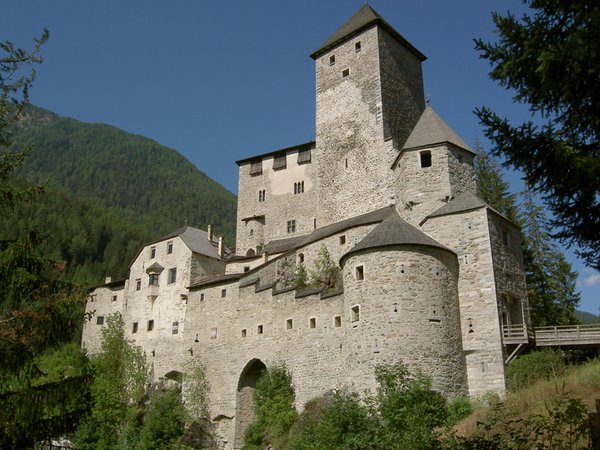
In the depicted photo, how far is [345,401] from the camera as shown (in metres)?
23.0

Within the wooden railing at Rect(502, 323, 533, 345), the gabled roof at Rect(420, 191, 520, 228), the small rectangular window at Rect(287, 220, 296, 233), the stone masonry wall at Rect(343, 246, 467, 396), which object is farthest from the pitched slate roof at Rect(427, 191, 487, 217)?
the small rectangular window at Rect(287, 220, 296, 233)

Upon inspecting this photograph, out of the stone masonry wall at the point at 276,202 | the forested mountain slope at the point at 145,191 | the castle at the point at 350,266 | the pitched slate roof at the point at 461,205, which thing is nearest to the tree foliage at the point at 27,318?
the castle at the point at 350,266

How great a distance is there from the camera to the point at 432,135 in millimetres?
30484

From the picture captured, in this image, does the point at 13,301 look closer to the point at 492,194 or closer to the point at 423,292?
the point at 423,292

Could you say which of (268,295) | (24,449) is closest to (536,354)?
(268,295)

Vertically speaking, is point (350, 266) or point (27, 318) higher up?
point (350, 266)

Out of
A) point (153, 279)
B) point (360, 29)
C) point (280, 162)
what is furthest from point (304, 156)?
point (153, 279)

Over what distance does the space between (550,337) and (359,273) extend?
8012mm

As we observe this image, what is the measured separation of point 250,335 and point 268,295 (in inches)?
90.6

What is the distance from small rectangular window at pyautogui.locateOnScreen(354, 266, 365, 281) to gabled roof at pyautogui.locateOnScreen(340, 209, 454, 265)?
75 centimetres

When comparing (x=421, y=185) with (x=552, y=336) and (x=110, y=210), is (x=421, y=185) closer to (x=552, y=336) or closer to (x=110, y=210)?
(x=552, y=336)

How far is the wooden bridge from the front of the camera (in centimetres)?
2323

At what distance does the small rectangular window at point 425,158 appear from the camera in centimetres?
3020

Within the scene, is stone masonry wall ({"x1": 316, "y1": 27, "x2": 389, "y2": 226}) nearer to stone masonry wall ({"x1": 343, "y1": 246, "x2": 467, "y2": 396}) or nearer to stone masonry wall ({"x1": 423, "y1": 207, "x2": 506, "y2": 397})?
stone masonry wall ({"x1": 423, "y1": 207, "x2": 506, "y2": 397})
